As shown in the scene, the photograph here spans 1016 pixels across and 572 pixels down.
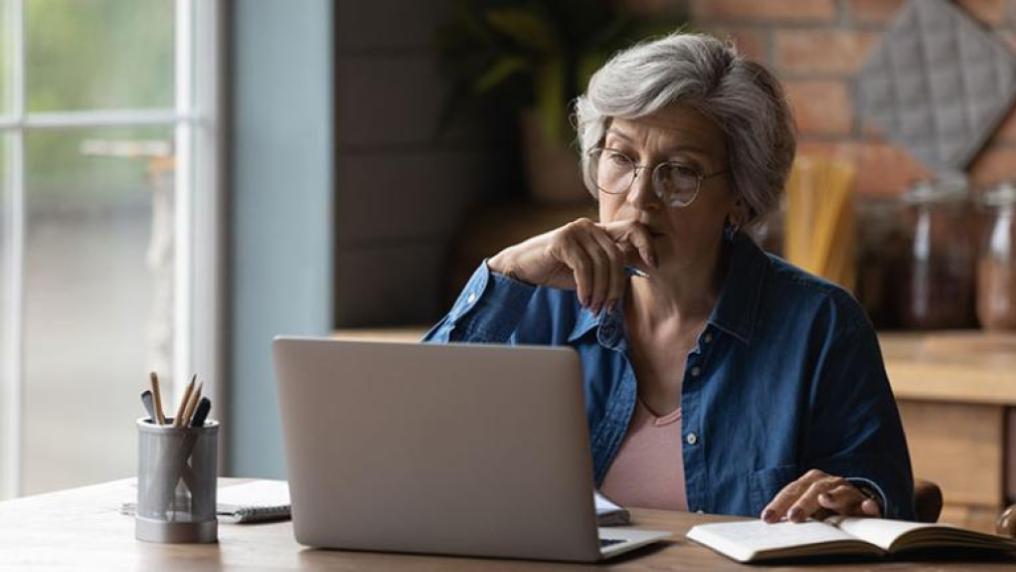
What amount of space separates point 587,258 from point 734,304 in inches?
10.3

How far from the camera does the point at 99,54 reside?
3.70 m

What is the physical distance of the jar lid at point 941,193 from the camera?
386 centimetres

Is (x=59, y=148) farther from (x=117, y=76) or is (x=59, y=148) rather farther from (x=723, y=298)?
(x=723, y=298)

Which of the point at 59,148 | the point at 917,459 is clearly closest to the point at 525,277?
the point at 917,459

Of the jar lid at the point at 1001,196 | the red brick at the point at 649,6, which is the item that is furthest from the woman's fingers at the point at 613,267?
the red brick at the point at 649,6

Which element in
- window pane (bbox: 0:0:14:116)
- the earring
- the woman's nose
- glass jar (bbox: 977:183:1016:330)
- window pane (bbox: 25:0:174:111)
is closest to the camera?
the woman's nose

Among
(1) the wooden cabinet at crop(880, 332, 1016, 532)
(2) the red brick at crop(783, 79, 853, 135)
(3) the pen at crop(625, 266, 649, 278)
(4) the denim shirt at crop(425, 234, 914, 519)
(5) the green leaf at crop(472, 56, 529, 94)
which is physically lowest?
(1) the wooden cabinet at crop(880, 332, 1016, 532)

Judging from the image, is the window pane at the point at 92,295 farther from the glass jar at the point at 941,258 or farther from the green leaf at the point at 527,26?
the glass jar at the point at 941,258

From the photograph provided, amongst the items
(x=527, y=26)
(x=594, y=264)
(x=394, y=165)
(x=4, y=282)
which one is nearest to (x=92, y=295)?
(x=4, y=282)

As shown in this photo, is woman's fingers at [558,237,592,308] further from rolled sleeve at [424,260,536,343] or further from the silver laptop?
the silver laptop

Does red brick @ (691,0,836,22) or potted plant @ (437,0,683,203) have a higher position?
red brick @ (691,0,836,22)

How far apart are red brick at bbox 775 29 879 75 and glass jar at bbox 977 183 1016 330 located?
0.46 m

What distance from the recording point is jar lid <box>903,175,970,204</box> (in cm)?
386

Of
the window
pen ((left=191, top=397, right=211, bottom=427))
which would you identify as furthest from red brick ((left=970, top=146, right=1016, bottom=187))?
pen ((left=191, top=397, right=211, bottom=427))
